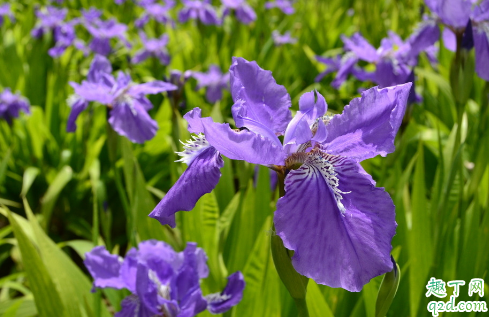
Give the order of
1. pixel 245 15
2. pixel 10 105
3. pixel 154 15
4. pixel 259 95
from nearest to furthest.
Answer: pixel 259 95 < pixel 10 105 < pixel 245 15 < pixel 154 15

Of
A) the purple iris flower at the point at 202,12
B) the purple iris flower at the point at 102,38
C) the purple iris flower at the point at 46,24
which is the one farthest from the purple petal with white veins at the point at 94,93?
the purple iris flower at the point at 202,12

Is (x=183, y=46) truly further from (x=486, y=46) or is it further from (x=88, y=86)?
(x=486, y=46)

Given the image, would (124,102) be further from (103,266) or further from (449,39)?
(449,39)

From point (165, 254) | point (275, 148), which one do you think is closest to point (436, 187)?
point (165, 254)

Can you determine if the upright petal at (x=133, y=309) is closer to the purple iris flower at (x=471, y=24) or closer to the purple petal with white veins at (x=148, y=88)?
the purple petal with white veins at (x=148, y=88)

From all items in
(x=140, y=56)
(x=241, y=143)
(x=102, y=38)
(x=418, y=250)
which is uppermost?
(x=241, y=143)

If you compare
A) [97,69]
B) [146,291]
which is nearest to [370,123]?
[146,291]
